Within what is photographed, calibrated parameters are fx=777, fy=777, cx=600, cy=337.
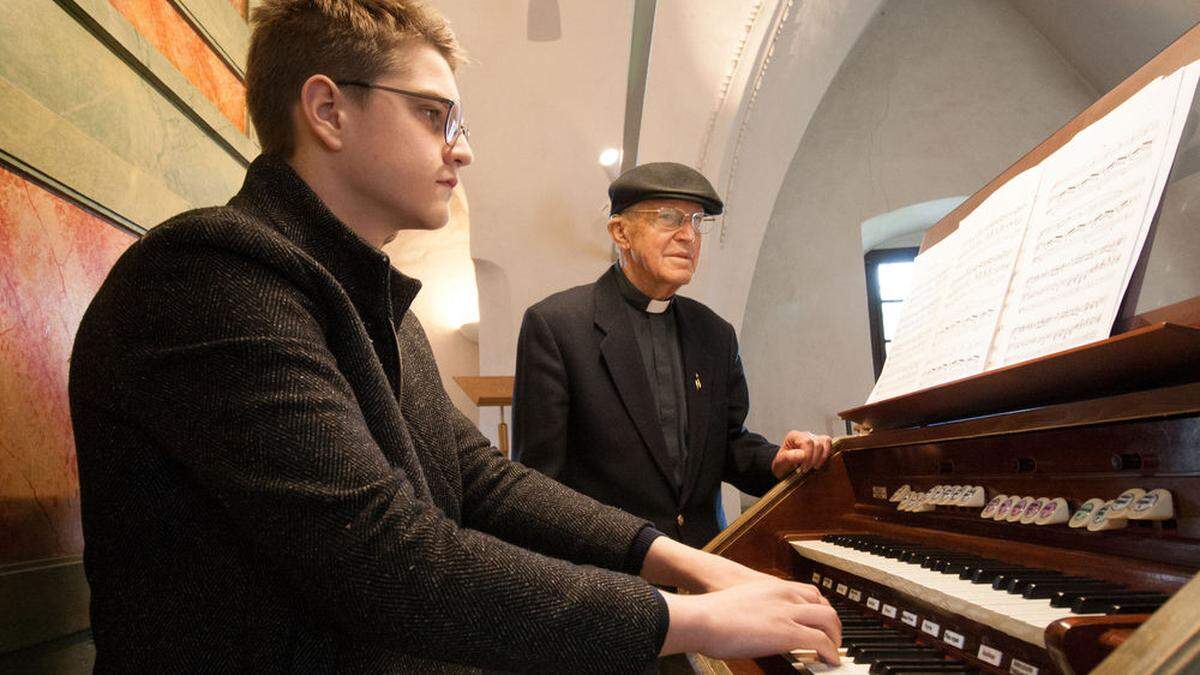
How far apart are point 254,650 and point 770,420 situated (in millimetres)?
5331

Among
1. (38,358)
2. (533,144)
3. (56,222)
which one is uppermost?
(533,144)

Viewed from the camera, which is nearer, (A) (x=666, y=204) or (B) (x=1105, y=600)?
(B) (x=1105, y=600)

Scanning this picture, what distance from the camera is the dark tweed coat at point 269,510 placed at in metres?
0.78

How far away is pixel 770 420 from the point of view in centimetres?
591

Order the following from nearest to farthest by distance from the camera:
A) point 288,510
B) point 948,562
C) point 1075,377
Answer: point 288,510, point 1075,377, point 948,562

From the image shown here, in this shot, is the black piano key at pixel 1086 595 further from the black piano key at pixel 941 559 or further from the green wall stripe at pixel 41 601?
the green wall stripe at pixel 41 601

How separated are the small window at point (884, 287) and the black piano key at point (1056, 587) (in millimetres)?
5612

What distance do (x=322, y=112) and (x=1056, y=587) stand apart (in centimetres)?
120

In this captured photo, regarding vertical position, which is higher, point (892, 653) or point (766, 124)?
point (766, 124)

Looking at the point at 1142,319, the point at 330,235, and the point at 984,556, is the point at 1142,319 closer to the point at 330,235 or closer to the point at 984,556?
the point at 984,556

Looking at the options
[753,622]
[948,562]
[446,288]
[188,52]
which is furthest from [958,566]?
[446,288]

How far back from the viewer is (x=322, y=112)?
1.20m

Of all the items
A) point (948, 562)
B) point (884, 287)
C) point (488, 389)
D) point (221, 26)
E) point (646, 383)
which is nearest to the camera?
point (948, 562)

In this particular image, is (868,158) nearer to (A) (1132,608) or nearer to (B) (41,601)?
(A) (1132,608)
